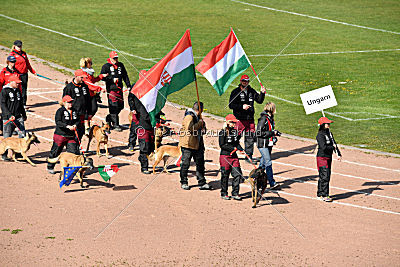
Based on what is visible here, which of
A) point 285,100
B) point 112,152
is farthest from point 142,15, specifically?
point 112,152

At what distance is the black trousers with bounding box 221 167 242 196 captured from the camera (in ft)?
45.7

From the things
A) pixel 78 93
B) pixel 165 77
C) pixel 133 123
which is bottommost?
pixel 133 123

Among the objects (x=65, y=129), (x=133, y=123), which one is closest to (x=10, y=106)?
(x=65, y=129)

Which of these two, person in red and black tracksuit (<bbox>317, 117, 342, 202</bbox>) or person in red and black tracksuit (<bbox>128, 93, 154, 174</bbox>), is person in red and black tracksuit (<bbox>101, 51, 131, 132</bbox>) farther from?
person in red and black tracksuit (<bbox>317, 117, 342, 202</bbox>)

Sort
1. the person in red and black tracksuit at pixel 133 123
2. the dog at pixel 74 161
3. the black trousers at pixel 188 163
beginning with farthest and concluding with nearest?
the person in red and black tracksuit at pixel 133 123, the black trousers at pixel 188 163, the dog at pixel 74 161

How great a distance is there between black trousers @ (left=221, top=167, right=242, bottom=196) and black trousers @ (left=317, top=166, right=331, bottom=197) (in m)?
2.01

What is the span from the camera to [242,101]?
16.7 metres

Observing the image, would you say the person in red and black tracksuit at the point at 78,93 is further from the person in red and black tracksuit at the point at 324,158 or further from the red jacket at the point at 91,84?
the person in red and black tracksuit at the point at 324,158

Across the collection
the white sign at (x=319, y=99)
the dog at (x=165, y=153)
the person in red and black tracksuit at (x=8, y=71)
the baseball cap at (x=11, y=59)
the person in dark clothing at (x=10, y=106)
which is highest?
the baseball cap at (x=11, y=59)

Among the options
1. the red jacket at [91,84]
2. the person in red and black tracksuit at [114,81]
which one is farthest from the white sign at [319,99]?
the red jacket at [91,84]

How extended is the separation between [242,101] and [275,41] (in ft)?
59.2

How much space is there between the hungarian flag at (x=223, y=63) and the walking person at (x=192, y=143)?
Result: 5.79 feet

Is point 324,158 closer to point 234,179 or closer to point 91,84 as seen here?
point 234,179

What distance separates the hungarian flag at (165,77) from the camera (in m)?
13.6
